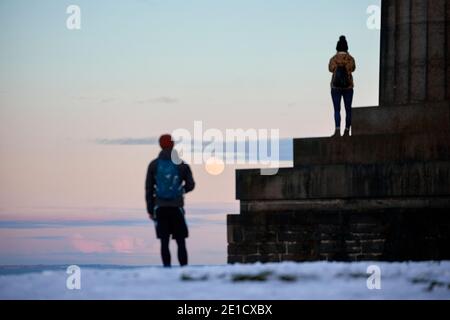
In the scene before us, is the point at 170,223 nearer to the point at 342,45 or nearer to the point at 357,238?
the point at 357,238

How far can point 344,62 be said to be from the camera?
2745 cm

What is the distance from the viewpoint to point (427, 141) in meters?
26.1

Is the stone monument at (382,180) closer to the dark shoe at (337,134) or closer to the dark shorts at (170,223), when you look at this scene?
the dark shoe at (337,134)

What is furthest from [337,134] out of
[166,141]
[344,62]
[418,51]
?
[166,141]

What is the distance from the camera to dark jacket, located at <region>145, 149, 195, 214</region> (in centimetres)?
2058

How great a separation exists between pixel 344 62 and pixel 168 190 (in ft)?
26.2

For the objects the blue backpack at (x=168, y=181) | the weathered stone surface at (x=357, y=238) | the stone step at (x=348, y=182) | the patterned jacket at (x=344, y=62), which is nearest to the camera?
the blue backpack at (x=168, y=181)

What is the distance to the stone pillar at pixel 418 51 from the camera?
1089 inches

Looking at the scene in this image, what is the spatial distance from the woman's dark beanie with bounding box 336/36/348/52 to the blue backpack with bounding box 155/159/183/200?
810 cm

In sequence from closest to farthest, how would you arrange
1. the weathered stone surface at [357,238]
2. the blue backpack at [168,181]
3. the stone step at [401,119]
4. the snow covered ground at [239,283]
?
the snow covered ground at [239,283] < the blue backpack at [168,181] < the weathered stone surface at [357,238] < the stone step at [401,119]

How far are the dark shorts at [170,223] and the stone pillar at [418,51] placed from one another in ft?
26.9

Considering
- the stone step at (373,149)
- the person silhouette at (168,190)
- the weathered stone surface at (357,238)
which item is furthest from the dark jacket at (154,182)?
the stone step at (373,149)
